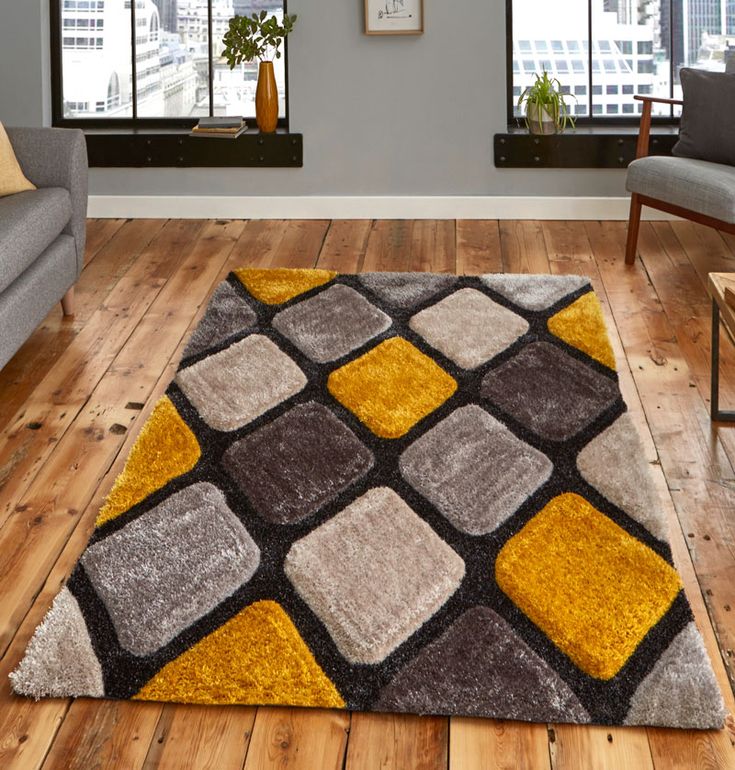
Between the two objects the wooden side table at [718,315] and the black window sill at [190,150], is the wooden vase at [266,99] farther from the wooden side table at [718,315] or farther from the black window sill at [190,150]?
the wooden side table at [718,315]

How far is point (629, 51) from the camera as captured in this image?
17.8 ft

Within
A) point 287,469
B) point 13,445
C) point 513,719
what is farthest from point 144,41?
point 513,719

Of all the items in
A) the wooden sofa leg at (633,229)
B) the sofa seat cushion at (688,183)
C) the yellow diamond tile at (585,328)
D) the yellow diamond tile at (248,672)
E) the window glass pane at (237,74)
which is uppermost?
the window glass pane at (237,74)

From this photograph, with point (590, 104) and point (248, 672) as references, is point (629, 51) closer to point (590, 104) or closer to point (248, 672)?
point (590, 104)

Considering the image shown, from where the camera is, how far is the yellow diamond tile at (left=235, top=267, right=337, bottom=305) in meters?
4.17

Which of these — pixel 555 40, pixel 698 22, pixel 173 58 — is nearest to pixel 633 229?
pixel 555 40

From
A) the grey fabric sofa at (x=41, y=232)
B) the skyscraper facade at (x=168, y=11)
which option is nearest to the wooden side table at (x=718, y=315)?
the grey fabric sofa at (x=41, y=232)

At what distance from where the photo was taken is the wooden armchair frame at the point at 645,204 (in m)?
4.32

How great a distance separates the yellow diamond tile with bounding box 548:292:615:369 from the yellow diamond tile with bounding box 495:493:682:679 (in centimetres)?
107

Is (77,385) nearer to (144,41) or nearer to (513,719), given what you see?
(513,719)

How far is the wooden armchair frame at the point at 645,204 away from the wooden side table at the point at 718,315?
1.26 meters

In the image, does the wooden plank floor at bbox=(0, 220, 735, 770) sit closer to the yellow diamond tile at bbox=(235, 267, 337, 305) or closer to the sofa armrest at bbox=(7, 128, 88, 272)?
the yellow diamond tile at bbox=(235, 267, 337, 305)

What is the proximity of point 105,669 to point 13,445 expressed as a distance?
1169 mm

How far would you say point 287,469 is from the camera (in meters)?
2.88
